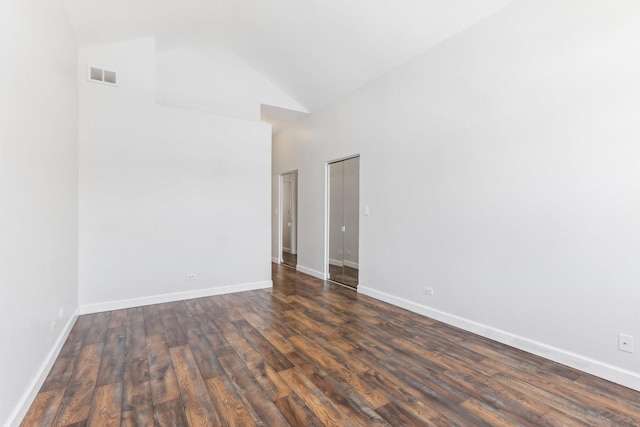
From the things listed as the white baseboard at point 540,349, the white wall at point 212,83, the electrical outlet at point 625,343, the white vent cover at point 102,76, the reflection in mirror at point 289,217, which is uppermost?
the white wall at point 212,83

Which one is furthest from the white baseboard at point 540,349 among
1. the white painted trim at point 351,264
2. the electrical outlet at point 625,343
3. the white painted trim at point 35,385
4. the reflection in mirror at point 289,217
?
the reflection in mirror at point 289,217

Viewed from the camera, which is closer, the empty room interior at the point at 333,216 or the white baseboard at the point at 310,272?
the empty room interior at the point at 333,216

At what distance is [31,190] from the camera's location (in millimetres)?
1995

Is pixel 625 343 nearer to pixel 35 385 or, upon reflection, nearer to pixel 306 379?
pixel 306 379

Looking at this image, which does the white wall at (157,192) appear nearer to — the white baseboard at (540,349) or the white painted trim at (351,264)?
the white painted trim at (351,264)

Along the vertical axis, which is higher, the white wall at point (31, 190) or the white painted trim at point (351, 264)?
the white wall at point (31, 190)

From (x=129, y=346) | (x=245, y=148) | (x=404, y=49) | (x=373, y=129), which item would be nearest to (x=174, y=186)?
(x=245, y=148)

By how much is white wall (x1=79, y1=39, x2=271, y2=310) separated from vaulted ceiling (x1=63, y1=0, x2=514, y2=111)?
56 cm

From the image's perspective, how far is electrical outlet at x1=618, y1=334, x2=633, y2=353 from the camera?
2148mm

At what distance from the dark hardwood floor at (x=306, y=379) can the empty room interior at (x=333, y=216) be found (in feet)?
0.07

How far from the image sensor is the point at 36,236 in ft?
6.81

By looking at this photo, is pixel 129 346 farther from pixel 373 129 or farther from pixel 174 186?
pixel 373 129

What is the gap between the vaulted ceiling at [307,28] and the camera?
10.2ft

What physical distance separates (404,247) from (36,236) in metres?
3.52
